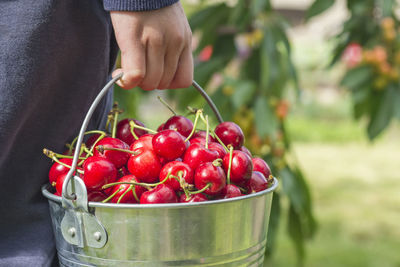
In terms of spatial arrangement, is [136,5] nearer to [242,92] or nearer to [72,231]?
[72,231]

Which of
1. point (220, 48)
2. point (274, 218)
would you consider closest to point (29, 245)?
point (274, 218)

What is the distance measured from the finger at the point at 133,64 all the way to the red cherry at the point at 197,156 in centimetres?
16

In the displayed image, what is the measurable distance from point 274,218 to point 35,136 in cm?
111

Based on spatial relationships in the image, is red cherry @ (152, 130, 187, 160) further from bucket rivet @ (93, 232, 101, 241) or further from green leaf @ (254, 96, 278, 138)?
green leaf @ (254, 96, 278, 138)

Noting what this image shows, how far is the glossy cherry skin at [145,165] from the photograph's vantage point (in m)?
0.92

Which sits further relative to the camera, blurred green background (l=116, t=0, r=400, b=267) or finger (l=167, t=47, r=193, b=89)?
blurred green background (l=116, t=0, r=400, b=267)

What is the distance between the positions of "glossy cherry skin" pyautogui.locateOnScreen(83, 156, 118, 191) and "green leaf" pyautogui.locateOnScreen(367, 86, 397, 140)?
4.45 feet

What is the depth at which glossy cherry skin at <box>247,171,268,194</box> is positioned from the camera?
969 mm

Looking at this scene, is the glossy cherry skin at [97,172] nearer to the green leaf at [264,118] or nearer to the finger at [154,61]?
the finger at [154,61]

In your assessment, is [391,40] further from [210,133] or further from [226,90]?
[210,133]

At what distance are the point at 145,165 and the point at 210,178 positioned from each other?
0.40 feet

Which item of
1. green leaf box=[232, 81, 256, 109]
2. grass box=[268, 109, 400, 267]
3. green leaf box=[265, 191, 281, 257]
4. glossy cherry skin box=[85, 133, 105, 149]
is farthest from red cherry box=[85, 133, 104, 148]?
grass box=[268, 109, 400, 267]

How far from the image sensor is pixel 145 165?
3.02 ft

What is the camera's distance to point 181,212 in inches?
33.3
